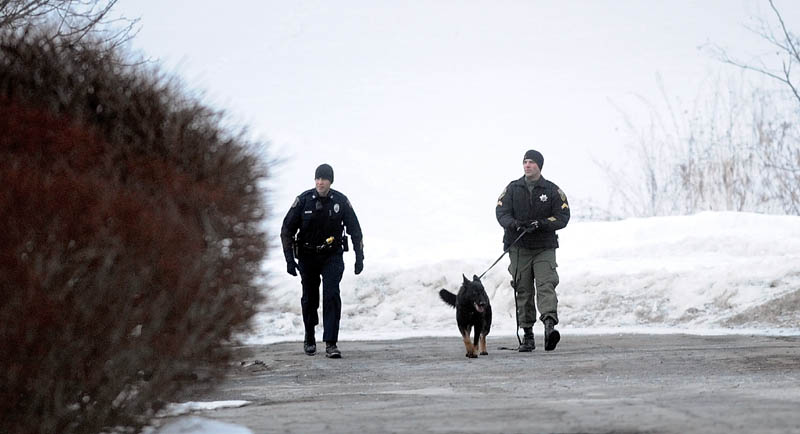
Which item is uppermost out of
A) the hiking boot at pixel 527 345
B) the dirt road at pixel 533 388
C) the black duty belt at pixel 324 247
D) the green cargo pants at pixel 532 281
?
the black duty belt at pixel 324 247

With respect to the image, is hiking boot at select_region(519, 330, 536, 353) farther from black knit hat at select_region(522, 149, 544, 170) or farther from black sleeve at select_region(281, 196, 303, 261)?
black sleeve at select_region(281, 196, 303, 261)

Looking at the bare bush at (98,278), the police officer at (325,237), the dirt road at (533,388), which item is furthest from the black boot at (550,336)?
the bare bush at (98,278)

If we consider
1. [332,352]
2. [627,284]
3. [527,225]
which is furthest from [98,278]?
[627,284]

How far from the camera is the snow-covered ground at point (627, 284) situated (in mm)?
18328

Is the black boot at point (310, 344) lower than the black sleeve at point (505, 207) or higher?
lower

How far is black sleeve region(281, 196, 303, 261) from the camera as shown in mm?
13086

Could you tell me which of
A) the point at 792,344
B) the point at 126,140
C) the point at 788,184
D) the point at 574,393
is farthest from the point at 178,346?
the point at 788,184

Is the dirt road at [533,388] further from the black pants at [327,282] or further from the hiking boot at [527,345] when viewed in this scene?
the black pants at [327,282]

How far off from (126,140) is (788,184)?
A: 78.3ft

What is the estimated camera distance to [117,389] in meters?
5.29

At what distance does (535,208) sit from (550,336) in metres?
1.44

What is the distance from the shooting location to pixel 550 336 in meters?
13.2

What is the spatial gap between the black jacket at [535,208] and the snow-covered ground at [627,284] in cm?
412

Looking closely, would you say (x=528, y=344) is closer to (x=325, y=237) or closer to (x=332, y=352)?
(x=332, y=352)
